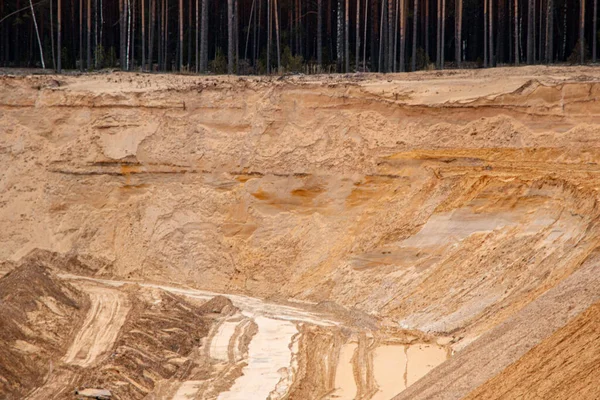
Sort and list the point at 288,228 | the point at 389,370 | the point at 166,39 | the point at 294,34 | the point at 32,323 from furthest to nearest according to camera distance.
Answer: the point at 294,34 < the point at 166,39 < the point at 288,228 < the point at 32,323 < the point at 389,370

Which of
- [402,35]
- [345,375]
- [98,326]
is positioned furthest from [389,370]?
[402,35]

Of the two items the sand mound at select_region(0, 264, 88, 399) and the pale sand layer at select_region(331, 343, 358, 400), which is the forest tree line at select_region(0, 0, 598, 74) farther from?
the pale sand layer at select_region(331, 343, 358, 400)

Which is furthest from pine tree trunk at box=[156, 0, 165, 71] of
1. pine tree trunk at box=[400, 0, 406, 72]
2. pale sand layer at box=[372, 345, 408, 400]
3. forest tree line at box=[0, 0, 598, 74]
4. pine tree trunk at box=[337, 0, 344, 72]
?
pale sand layer at box=[372, 345, 408, 400]

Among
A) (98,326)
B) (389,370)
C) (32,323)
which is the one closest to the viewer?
(389,370)

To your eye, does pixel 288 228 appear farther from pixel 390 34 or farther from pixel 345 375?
pixel 390 34

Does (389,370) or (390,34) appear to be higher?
(390,34)

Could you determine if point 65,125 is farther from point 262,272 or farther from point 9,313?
point 9,313
